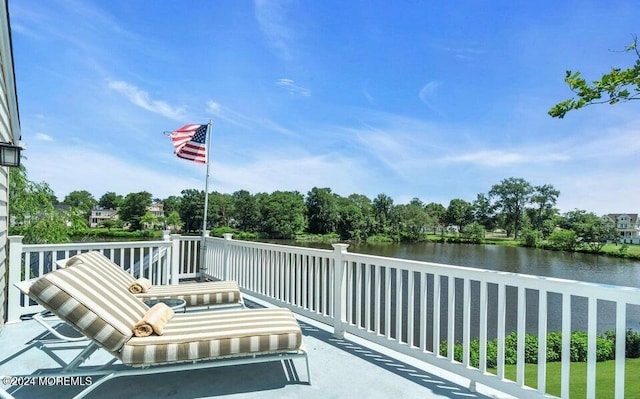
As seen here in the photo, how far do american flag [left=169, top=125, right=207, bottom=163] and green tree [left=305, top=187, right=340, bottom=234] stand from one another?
161 feet

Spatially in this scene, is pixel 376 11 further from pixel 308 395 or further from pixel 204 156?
pixel 308 395

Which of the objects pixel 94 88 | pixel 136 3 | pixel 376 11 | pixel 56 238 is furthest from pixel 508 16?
pixel 56 238

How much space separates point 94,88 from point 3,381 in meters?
9.55

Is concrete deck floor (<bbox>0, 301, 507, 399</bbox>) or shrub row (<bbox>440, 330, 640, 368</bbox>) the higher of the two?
concrete deck floor (<bbox>0, 301, 507, 399</bbox>)

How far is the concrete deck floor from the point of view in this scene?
8.09ft

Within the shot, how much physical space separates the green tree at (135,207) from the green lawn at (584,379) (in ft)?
185

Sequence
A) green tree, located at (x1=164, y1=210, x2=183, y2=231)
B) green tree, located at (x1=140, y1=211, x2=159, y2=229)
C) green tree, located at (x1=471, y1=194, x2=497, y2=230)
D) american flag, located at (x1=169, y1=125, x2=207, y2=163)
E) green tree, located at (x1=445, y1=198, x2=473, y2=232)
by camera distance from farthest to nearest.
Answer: green tree, located at (x1=445, y1=198, x2=473, y2=232)
green tree, located at (x1=471, y1=194, x2=497, y2=230)
green tree, located at (x1=164, y1=210, x2=183, y2=231)
green tree, located at (x1=140, y1=211, x2=159, y2=229)
american flag, located at (x1=169, y1=125, x2=207, y2=163)

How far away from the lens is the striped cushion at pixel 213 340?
2.32 m

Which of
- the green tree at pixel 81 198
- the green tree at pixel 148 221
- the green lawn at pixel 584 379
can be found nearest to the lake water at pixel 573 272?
the green lawn at pixel 584 379

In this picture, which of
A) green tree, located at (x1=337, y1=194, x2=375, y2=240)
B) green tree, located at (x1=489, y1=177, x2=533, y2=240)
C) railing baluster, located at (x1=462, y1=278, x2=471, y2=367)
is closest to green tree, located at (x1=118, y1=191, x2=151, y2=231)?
green tree, located at (x1=337, y1=194, x2=375, y2=240)

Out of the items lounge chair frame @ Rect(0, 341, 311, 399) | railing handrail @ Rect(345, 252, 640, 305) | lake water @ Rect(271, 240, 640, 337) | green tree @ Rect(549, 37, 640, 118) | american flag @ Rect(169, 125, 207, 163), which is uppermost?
american flag @ Rect(169, 125, 207, 163)

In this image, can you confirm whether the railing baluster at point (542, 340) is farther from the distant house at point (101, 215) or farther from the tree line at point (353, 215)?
the distant house at point (101, 215)

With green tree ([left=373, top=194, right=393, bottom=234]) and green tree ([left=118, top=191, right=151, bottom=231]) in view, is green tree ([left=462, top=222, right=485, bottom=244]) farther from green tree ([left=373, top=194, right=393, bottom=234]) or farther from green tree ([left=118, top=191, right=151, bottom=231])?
green tree ([left=118, top=191, right=151, bottom=231])

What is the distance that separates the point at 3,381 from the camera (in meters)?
2.45
